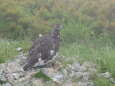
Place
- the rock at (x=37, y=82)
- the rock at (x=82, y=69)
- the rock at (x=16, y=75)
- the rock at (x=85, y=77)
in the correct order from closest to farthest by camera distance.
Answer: the rock at (x=37, y=82) → the rock at (x=16, y=75) → the rock at (x=85, y=77) → the rock at (x=82, y=69)

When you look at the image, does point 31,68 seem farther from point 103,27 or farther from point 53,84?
point 103,27

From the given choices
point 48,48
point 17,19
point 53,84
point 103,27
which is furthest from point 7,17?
point 53,84

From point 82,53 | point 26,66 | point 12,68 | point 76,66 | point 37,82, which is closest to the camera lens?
point 37,82

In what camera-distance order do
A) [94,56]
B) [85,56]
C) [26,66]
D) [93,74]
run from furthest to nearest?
[85,56] → [94,56] → [26,66] → [93,74]

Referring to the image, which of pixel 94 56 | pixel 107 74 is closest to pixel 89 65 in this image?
pixel 107 74

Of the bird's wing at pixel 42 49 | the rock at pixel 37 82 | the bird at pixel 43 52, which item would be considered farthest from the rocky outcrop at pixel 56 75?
the bird's wing at pixel 42 49

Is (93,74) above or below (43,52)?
below

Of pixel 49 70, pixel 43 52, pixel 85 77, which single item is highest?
pixel 43 52

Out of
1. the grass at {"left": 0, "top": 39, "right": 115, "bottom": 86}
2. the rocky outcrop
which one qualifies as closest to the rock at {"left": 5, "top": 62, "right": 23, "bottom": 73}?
the rocky outcrop

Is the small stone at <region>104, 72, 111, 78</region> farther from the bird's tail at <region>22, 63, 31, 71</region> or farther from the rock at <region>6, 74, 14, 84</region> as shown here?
the rock at <region>6, 74, 14, 84</region>

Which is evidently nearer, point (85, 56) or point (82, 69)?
point (82, 69)

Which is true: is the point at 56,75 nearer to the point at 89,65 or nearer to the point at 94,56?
the point at 89,65

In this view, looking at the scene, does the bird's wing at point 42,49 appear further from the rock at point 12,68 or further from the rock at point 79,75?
the rock at point 79,75

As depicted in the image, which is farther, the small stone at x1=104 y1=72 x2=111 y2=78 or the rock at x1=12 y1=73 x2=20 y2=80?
the small stone at x1=104 y1=72 x2=111 y2=78
